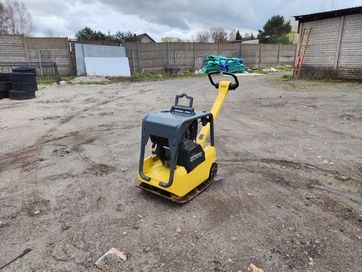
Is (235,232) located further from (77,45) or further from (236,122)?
(77,45)

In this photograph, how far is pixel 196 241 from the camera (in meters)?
2.24

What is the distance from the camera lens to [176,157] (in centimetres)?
251

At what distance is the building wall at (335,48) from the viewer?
12.0m

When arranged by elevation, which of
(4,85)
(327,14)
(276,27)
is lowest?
(4,85)

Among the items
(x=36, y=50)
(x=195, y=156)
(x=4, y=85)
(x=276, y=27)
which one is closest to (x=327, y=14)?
(x=195, y=156)

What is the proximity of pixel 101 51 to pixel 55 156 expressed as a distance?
13.3 m

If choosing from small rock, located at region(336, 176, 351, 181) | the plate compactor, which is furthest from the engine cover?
small rock, located at region(336, 176, 351, 181)

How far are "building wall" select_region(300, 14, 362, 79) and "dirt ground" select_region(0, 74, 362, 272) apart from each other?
8588 mm

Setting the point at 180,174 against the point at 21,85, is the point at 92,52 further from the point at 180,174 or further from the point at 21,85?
the point at 180,174

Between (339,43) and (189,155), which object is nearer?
(189,155)

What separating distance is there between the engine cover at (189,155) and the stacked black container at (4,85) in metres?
8.22

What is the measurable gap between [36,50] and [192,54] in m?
10.0

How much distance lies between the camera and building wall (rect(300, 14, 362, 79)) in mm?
11992

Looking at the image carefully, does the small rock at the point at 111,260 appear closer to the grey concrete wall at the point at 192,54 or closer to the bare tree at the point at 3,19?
the grey concrete wall at the point at 192,54
